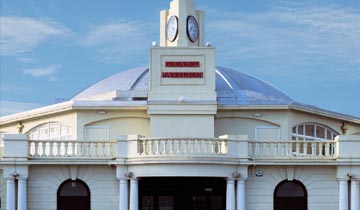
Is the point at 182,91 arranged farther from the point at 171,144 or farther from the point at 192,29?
the point at 171,144

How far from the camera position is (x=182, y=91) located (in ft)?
118

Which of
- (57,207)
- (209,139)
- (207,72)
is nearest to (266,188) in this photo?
(209,139)

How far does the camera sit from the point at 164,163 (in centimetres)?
3231

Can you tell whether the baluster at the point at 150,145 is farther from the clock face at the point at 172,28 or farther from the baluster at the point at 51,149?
the clock face at the point at 172,28

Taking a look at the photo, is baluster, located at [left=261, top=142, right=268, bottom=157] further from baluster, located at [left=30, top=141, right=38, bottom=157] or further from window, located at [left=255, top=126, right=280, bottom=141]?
baluster, located at [left=30, top=141, right=38, bottom=157]

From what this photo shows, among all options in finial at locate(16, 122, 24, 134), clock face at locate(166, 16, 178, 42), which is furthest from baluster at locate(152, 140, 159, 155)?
finial at locate(16, 122, 24, 134)

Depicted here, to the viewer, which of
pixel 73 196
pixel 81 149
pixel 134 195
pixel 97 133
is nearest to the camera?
pixel 134 195

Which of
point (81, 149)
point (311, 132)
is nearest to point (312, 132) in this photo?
point (311, 132)

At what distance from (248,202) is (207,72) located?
5852 millimetres

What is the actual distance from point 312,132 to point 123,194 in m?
10.1

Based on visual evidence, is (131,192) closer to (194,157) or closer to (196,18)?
(194,157)

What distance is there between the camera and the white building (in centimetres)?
3300

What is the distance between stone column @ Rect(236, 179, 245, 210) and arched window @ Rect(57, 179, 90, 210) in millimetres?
5863

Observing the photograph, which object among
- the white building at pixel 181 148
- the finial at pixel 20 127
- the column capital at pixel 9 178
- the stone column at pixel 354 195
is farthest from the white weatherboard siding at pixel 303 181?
the finial at pixel 20 127
